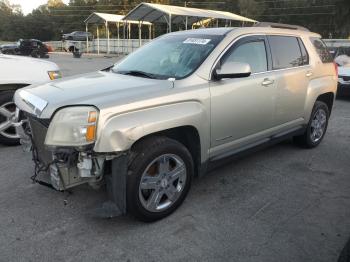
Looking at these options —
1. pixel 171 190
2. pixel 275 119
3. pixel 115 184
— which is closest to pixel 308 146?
pixel 275 119

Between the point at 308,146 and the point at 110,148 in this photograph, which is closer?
the point at 110,148

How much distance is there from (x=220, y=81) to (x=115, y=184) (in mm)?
1551

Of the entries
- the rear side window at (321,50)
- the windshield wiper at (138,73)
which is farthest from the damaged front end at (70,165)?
the rear side window at (321,50)

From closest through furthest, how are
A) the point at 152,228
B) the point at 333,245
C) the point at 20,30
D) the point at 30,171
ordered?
the point at 333,245 → the point at 152,228 → the point at 30,171 → the point at 20,30

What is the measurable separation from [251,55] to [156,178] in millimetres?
1923

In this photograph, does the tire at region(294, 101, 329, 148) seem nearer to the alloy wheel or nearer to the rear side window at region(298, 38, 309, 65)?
the rear side window at region(298, 38, 309, 65)

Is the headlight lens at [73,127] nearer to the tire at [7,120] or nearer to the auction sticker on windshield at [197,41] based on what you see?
the auction sticker on windshield at [197,41]

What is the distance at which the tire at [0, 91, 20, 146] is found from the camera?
217 inches

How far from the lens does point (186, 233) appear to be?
11.3 ft

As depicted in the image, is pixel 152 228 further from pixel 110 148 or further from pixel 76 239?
pixel 110 148

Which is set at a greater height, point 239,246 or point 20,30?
point 20,30

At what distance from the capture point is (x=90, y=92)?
11.2ft

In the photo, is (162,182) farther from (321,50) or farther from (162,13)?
(162,13)

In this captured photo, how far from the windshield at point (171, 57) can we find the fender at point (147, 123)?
43cm
